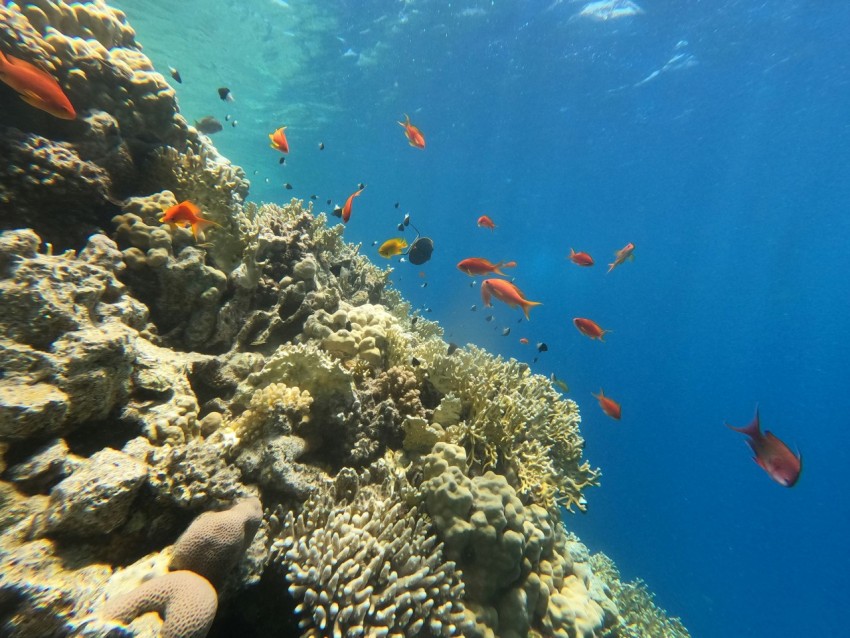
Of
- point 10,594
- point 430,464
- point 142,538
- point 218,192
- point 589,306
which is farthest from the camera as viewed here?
point 589,306

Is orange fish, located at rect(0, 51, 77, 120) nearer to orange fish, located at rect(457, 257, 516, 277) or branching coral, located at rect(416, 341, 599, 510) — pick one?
branching coral, located at rect(416, 341, 599, 510)

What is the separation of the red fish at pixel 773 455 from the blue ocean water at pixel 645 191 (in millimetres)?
6623

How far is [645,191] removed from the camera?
151 ft

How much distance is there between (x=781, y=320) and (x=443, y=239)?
76877 mm

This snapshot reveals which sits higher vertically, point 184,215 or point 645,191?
point 645,191

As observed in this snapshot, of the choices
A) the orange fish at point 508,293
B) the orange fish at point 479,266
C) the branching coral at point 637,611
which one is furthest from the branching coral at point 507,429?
the branching coral at point 637,611

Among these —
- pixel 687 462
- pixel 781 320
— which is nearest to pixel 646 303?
pixel 781 320

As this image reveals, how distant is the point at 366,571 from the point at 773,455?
418 centimetres

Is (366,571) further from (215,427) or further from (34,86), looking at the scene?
(34,86)

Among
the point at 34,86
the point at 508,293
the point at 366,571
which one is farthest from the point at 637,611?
the point at 34,86

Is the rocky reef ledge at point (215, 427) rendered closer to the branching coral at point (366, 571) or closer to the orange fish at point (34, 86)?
the branching coral at point (366, 571)

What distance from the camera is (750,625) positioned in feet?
157

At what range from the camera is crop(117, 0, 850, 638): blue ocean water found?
22.6 m

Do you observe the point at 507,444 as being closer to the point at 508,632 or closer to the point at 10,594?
the point at 508,632
